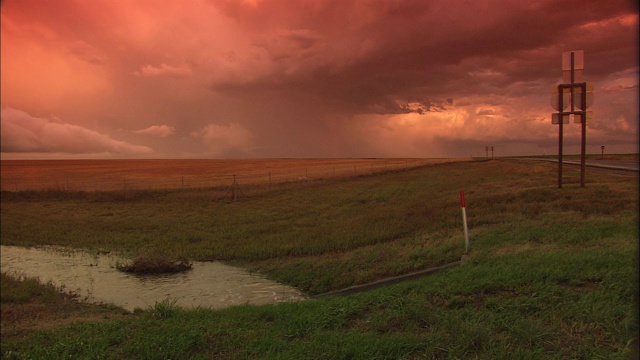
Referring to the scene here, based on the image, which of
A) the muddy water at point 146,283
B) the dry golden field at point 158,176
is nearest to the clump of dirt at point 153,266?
the muddy water at point 146,283

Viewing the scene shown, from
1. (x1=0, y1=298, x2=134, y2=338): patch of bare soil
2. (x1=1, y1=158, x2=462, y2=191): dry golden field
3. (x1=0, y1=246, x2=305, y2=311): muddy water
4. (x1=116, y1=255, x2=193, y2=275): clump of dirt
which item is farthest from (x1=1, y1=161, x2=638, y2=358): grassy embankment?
(x1=1, y1=158, x2=462, y2=191): dry golden field

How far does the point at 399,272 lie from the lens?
10883 millimetres

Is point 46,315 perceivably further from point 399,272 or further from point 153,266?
point 399,272

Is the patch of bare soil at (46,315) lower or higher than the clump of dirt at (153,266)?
higher

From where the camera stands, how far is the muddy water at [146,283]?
10.2m

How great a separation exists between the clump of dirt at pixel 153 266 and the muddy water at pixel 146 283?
0.28 m

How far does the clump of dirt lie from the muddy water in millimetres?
284

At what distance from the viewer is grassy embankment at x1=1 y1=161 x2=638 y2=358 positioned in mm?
4820

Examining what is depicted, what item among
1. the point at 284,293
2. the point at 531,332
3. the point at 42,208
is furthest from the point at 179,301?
the point at 42,208

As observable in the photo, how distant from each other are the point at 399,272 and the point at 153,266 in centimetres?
763

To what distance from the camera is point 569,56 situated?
17.2 metres

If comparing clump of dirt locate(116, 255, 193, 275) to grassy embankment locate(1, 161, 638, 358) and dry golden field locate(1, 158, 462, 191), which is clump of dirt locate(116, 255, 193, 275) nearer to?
grassy embankment locate(1, 161, 638, 358)

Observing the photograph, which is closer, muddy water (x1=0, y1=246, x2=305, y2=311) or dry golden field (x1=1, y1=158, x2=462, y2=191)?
muddy water (x1=0, y1=246, x2=305, y2=311)

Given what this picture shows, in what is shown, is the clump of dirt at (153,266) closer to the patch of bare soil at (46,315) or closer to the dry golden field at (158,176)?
the patch of bare soil at (46,315)
